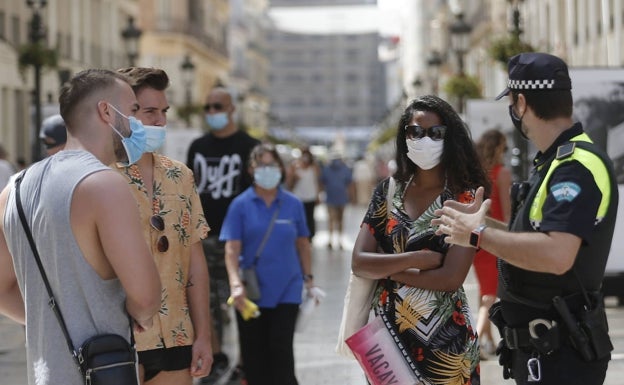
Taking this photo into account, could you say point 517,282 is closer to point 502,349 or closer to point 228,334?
point 502,349

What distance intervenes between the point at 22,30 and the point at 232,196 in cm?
3097

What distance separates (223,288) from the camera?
34.5ft

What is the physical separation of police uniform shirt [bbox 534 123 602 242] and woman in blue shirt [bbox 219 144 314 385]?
12.2ft

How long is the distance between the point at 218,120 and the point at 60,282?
5524 mm

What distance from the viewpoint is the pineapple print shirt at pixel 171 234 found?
5379 mm

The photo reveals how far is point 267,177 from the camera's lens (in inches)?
343

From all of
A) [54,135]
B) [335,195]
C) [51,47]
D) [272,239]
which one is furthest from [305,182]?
[272,239]

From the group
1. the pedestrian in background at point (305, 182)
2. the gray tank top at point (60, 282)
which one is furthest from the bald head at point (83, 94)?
the pedestrian in background at point (305, 182)

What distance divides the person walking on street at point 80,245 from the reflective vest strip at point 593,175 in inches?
52.3

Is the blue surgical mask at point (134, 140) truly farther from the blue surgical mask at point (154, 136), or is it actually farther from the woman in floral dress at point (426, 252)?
the woman in floral dress at point (426, 252)

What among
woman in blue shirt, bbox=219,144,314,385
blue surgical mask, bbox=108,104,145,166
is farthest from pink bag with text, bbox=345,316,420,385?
woman in blue shirt, bbox=219,144,314,385

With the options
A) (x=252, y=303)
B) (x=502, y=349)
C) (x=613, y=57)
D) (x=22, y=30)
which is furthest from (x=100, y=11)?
(x=502, y=349)

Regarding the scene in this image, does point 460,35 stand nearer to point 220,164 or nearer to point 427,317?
point 220,164

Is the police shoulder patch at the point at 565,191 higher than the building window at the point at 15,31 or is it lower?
lower
